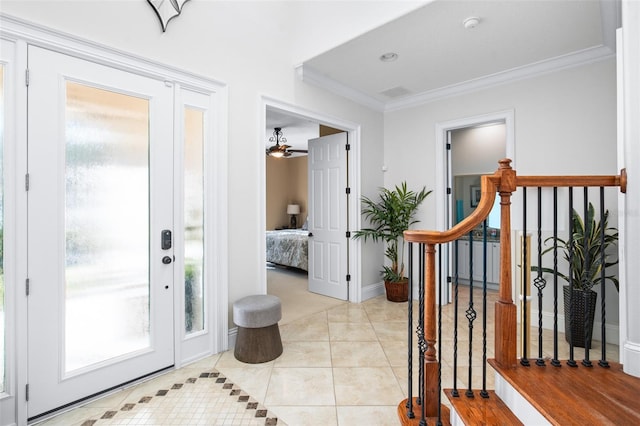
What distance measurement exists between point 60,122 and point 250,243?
170 cm

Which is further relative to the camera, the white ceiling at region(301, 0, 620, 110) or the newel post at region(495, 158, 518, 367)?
the white ceiling at region(301, 0, 620, 110)

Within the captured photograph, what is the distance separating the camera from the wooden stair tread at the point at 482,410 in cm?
147

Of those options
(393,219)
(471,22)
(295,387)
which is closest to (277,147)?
(393,219)

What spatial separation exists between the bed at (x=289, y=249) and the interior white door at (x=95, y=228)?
11.5 ft

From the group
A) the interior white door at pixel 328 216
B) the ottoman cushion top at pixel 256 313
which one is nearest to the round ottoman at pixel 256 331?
the ottoman cushion top at pixel 256 313

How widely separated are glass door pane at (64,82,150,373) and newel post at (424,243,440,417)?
6.66 feet

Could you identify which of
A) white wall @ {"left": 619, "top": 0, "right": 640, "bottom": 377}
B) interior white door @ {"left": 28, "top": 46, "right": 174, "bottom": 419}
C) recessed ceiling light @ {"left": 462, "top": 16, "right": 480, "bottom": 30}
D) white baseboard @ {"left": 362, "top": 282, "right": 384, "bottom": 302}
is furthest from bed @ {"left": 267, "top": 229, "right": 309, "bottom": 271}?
white wall @ {"left": 619, "top": 0, "right": 640, "bottom": 377}

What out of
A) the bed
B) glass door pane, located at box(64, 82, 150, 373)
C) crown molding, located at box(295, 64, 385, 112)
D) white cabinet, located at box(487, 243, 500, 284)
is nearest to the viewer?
glass door pane, located at box(64, 82, 150, 373)

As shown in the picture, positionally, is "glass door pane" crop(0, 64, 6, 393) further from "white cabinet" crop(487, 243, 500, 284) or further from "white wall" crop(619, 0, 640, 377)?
"white cabinet" crop(487, 243, 500, 284)

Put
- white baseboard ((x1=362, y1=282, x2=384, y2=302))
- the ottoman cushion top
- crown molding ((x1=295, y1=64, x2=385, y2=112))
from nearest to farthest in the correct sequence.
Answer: the ottoman cushion top → crown molding ((x1=295, y1=64, x2=385, y2=112)) → white baseboard ((x1=362, y1=282, x2=384, y2=302))

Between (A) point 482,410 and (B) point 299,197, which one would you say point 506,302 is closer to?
(A) point 482,410

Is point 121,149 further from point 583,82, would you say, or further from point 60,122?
point 583,82

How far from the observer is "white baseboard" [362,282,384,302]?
4508 millimetres

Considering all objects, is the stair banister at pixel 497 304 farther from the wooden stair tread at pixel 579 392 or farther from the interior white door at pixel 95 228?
the interior white door at pixel 95 228
